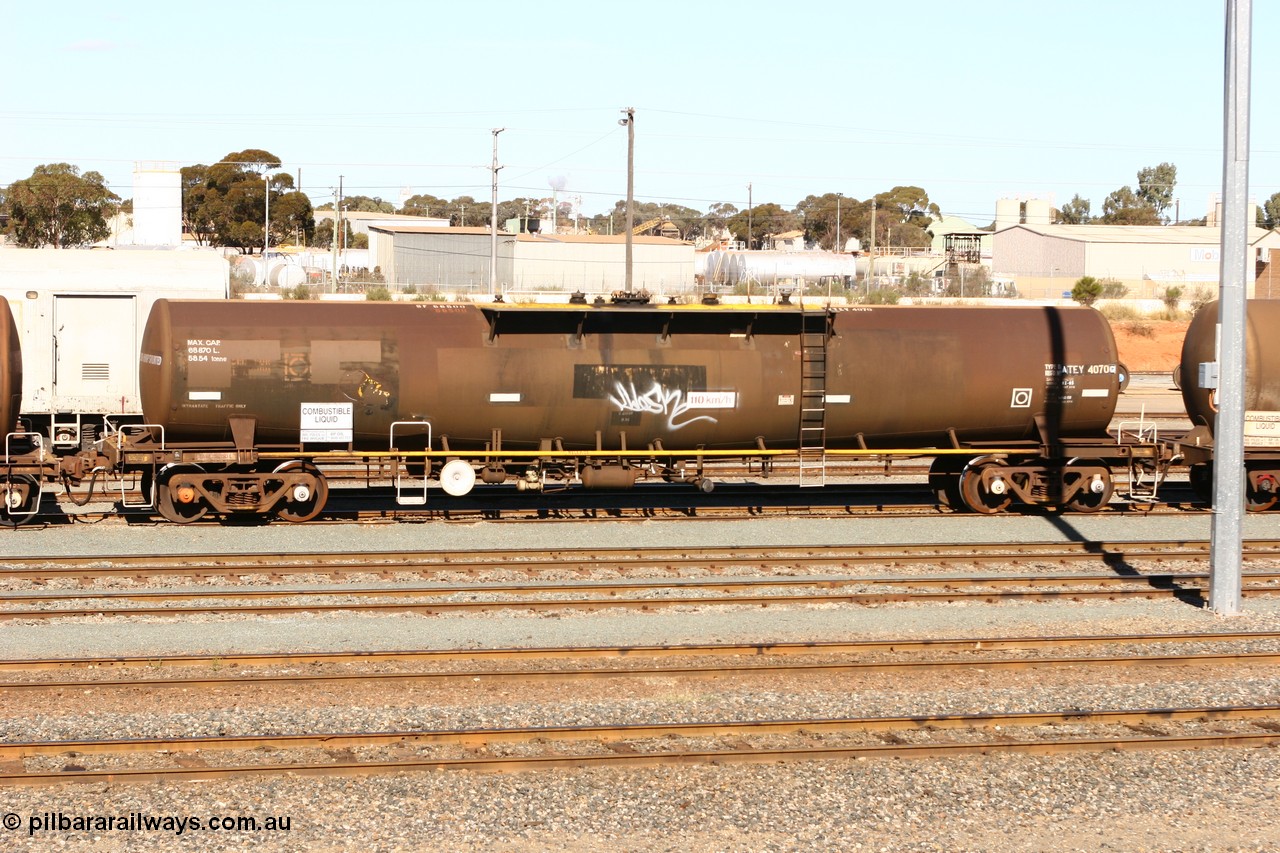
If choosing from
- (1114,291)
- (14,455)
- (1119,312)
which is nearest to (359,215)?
(1114,291)

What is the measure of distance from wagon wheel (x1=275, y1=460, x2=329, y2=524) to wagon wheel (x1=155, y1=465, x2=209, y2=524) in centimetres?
121

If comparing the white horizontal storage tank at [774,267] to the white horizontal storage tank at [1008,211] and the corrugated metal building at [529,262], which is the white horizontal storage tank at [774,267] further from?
the white horizontal storage tank at [1008,211]

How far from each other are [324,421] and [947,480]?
10.5 metres

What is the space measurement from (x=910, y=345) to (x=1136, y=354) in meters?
39.2

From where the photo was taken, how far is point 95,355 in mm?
21547

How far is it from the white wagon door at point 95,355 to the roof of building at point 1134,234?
238 feet

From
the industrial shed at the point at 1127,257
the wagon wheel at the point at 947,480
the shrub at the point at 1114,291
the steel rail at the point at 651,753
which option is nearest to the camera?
the steel rail at the point at 651,753

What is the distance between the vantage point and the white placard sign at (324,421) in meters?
18.0

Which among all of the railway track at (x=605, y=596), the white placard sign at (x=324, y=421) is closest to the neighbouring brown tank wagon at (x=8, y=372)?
the white placard sign at (x=324, y=421)

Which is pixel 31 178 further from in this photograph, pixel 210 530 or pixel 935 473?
pixel 935 473

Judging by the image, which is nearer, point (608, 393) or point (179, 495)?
point (179, 495)

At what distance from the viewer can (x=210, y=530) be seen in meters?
18.0

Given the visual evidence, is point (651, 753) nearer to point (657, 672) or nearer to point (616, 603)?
point (657, 672)

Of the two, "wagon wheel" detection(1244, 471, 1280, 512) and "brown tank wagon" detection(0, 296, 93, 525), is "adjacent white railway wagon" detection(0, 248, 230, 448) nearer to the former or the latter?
"brown tank wagon" detection(0, 296, 93, 525)
